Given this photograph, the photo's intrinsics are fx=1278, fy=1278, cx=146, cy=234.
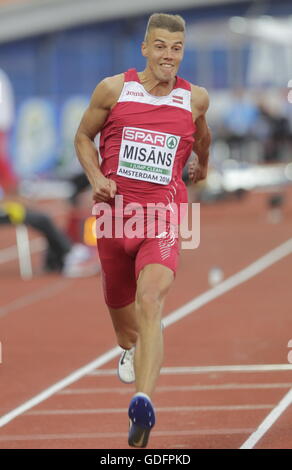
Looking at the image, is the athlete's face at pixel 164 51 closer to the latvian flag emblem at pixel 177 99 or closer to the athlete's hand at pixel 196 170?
the latvian flag emblem at pixel 177 99

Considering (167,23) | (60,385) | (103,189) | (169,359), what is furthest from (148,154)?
(169,359)

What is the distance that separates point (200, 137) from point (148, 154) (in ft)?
1.71

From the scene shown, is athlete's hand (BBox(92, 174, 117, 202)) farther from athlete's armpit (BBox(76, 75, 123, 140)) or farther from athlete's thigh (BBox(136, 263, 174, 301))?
athlete's thigh (BBox(136, 263, 174, 301))

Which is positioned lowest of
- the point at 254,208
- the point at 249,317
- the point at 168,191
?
the point at 254,208

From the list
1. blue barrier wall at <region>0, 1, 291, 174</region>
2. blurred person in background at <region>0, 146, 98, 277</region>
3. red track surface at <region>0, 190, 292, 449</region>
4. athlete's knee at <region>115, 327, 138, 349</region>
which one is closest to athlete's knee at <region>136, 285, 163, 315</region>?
red track surface at <region>0, 190, 292, 449</region>

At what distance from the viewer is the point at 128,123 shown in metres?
6.66

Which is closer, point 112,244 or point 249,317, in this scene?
point 112,244

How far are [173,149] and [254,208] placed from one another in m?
18.6

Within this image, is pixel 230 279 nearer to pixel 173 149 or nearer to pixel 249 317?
pixel 249 317

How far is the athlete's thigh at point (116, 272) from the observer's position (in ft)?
22.7

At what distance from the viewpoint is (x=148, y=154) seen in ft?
21.7

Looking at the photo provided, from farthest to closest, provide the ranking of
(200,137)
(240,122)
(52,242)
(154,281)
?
(240,122) → (52,242) → (200,137) → (154,281)

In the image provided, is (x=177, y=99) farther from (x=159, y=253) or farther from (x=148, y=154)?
(x=159, y=253)
